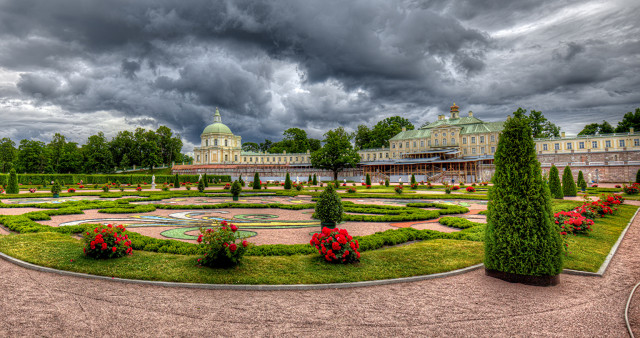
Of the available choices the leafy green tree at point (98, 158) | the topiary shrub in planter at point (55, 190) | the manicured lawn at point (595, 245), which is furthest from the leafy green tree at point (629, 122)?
the leafy green tree at point (98, 158)

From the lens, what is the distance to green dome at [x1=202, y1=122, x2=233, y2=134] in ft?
308

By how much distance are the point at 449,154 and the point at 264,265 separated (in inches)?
2698

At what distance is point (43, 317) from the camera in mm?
4445

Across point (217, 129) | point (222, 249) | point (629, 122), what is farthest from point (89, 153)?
point (629, 122)

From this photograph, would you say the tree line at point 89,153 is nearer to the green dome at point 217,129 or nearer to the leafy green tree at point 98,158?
the leafy green tree at point 98,158

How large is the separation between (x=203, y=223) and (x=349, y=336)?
9.37 meters

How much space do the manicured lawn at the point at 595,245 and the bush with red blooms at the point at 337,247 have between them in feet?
14.1

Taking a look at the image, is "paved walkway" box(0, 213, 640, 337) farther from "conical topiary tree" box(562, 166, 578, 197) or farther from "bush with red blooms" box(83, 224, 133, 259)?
"conical topiary tree" box(562, 166, 578, 197)

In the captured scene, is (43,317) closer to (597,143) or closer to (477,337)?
(477,337)

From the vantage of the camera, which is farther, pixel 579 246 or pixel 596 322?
pixel 579 246

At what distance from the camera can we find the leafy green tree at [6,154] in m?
77.5

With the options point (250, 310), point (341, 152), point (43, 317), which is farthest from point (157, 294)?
point (341, 152)

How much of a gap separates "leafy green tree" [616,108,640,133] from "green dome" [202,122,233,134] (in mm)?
95617

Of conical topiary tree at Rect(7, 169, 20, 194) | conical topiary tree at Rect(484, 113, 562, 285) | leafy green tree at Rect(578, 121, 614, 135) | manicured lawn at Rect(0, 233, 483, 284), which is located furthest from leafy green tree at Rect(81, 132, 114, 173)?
leafy green tree at Rect(578, 121, 614, 135)
